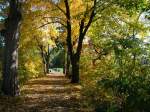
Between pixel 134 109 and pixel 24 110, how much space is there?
4568 mm

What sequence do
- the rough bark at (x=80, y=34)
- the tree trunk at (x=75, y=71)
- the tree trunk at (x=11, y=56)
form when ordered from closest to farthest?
the tree trunk at (x=11, y=56)
the rough bark at (x=80, y=34)
the tree trunk at (x=75, y=71)

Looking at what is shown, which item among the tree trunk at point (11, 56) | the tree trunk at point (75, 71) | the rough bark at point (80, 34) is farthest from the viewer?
the tree trunk at point (75, 71)

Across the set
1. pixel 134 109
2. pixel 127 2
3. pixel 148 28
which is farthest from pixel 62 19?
pixel 134 109

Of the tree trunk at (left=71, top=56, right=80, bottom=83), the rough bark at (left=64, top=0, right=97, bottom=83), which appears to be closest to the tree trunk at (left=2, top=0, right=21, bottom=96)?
the rough bark at (left=64, top=0, right=97, bottom=83)

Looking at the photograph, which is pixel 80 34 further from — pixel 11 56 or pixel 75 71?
pixel 11 56

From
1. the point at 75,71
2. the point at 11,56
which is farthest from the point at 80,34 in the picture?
the point at 11,56

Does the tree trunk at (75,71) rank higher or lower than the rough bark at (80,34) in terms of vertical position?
lower

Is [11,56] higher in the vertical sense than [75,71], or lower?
higher

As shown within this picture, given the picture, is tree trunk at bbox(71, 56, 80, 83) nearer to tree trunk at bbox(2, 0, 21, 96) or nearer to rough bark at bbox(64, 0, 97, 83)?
rough bark at bbox(64, 0, 97, 83)

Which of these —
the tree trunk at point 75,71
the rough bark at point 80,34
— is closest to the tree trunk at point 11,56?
the rough bark at point 80,34

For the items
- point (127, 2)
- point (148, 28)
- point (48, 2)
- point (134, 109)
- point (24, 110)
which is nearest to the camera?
point (134, 109)

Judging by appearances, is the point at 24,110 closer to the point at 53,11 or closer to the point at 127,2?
the point at 127,2

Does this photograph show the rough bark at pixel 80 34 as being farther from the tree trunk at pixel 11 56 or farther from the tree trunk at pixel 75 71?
the tree trunk at pixel 11 56

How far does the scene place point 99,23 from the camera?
30859mm
